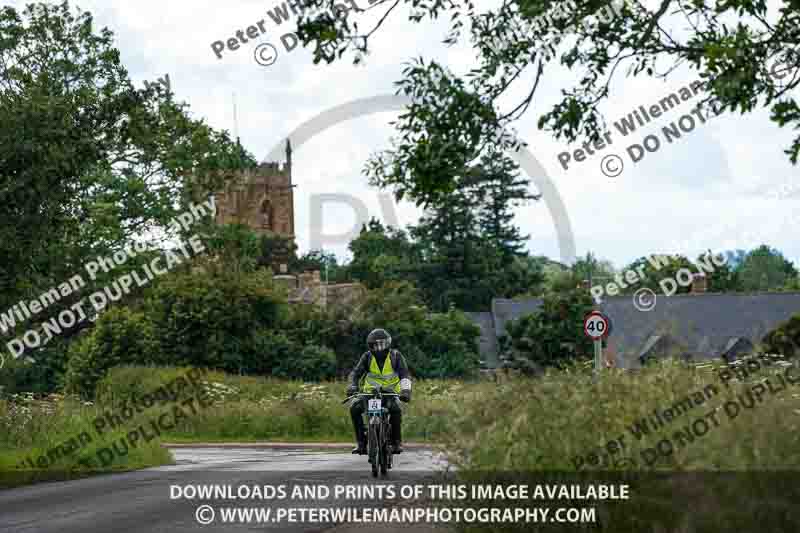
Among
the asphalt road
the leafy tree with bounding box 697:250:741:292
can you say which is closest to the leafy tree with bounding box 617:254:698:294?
the leafy tree with bounding box 697:250:741:292

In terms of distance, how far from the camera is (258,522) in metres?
12.3

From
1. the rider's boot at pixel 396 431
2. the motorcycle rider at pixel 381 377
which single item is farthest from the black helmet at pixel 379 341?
the rider's boot at pixel 396 431

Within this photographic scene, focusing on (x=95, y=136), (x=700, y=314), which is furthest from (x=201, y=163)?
(x=700, y=314)

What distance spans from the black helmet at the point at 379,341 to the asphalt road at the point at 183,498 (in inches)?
64.9

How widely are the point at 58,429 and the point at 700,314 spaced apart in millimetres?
56726

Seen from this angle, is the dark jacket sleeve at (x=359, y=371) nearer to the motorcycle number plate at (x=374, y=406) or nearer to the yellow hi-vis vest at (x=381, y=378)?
the yellow hi-vis vest at (x=381, y=378)

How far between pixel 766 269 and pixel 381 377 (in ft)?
422

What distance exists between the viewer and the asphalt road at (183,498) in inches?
477

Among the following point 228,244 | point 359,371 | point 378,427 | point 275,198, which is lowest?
point 378,427

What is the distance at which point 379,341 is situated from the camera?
1669cm

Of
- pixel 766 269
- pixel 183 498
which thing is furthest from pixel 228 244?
pixel 766 269

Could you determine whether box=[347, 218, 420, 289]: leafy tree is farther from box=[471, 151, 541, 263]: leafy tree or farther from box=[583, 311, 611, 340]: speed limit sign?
box=[583, 311, 611, 340]: speed limit sign

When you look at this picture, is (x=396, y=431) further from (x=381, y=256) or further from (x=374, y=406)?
(x=381, y=256)

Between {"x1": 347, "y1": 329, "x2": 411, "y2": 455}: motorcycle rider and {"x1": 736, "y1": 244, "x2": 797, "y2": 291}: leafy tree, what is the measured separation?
347ft
